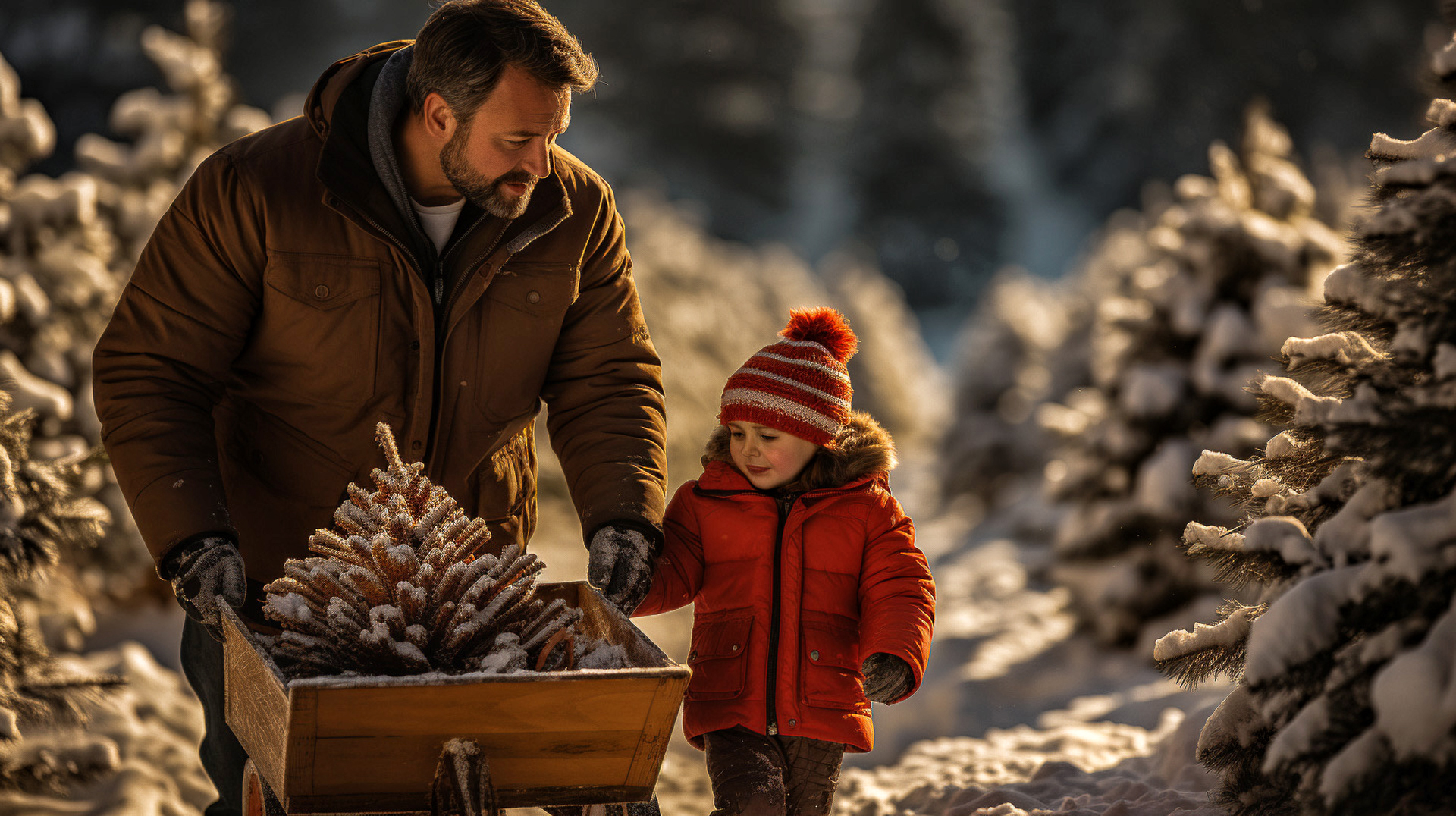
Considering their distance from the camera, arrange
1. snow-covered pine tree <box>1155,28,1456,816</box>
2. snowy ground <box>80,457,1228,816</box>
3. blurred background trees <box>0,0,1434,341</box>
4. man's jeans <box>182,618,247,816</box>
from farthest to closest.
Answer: blurred background trees <box>0,0,1434,341</box> → snowy ground <box>80,457,1228,816</box> → man's jeans <box>182,618,247,816</box> → snow-covered pine tree <box>1155,28,1456,816</box>

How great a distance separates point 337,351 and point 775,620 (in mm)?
1376

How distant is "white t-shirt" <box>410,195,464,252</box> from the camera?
133 inches

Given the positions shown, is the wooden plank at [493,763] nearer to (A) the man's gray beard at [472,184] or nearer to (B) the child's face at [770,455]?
(B) the child's face at [770,455]

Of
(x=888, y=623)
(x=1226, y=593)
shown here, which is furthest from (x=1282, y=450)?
(x=1226, y=593)

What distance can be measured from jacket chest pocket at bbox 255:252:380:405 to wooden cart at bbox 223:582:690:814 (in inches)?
34.9

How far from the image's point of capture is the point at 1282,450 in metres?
3.23

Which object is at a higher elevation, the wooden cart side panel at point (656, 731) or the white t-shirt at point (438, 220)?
the white t-shirt at point (438, 220)

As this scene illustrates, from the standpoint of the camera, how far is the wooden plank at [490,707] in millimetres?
2295

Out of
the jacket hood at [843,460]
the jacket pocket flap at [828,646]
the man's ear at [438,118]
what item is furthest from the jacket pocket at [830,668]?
the man's ear at [438,118]

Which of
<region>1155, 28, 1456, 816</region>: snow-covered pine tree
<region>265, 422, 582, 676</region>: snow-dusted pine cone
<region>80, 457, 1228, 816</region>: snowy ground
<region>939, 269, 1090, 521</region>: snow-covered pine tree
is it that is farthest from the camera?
<region>939, 269, 1090, 521</region>: snow-covered pine tree

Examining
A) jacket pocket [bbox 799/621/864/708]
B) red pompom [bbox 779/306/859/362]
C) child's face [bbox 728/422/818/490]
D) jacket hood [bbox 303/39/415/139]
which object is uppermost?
jacket hood [bbox 303/39/415/139]

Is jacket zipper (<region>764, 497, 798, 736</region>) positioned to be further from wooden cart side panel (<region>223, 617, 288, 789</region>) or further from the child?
wooden cart side panel (<region>223, 617, 288, 789</region>)

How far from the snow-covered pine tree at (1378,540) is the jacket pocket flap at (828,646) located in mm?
1040

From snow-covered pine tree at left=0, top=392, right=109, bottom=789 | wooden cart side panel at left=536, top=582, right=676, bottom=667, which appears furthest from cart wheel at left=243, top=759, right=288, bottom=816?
snow-covered pine tree at left=0, top=392, right=109, bottom=789
